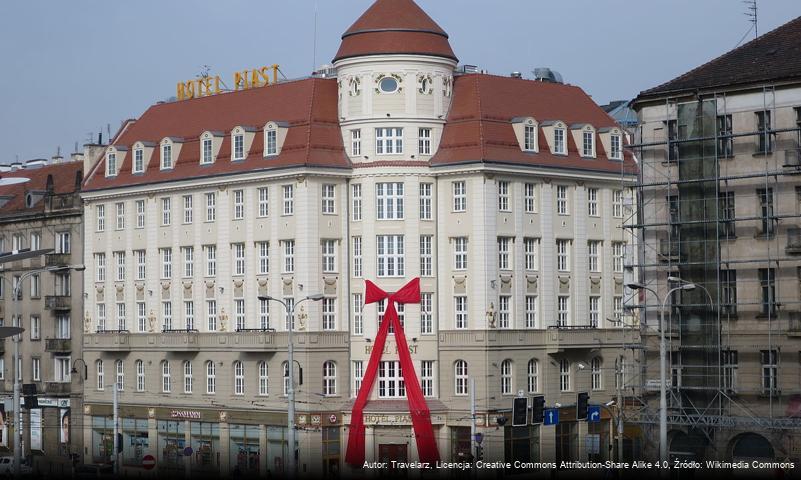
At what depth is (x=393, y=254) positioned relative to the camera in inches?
4336

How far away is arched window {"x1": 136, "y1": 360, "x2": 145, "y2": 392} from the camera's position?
403ft

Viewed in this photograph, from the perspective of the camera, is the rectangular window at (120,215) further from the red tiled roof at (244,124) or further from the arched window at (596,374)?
the arched window at (596,374)

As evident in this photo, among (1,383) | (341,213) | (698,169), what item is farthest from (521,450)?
(1,383)

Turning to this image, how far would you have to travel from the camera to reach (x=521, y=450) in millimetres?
110688

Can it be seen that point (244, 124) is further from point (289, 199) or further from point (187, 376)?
point (187, 376)

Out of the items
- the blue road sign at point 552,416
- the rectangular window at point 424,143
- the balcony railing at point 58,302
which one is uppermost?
the rectangular window at point 424,143

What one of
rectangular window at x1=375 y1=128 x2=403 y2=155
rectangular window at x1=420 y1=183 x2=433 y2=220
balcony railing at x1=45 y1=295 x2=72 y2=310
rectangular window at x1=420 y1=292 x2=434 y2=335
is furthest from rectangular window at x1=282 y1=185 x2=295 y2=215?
balcony railing at x1=45 y1=295 x2=72 y2=310

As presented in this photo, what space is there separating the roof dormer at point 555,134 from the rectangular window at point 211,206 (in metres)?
20.7

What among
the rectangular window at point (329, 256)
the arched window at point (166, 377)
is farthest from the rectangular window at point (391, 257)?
the arched window at point (166, 377)

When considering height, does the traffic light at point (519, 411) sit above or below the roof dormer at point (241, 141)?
below

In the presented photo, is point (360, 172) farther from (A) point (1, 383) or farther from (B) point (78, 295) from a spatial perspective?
(A) point (1, 383)

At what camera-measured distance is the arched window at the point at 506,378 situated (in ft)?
360

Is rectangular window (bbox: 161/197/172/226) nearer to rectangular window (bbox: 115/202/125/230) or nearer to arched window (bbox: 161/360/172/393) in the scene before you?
rectangular window (bbox: 115/202/125/230)

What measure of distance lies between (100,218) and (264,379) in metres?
20.6
